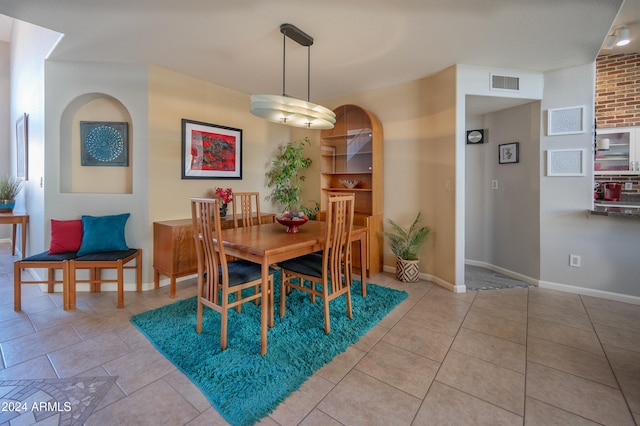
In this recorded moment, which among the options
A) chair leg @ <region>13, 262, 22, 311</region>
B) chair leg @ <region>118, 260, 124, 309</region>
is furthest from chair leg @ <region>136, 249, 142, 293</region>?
chair leg @ <region>13, 262, 22, 311</region>

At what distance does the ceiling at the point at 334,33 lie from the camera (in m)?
2.15

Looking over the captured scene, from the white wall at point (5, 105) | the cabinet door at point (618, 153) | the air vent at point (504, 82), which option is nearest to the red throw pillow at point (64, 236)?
the white wall at point (5, 105)

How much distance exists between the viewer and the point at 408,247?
362 cm

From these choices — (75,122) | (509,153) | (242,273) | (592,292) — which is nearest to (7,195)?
(75,122)

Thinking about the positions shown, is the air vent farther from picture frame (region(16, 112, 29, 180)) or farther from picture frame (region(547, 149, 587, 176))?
picture frame (region(16, 112, 29, 180))

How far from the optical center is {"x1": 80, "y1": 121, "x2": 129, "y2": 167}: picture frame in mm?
3305

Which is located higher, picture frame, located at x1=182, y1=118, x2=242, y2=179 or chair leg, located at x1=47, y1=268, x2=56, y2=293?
picture frame, located at x1=182, y1=118, x2=242, y2=179

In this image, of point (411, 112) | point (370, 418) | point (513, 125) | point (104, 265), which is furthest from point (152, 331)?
point (513, 125)

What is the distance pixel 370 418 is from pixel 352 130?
3402 millimetres

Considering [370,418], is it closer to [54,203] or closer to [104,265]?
[104,265]

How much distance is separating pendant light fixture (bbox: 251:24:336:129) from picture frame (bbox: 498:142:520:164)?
259cm

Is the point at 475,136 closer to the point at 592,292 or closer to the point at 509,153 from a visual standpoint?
the point at 509,153

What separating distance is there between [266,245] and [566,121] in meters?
3.60

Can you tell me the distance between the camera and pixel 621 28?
322 centimetres
